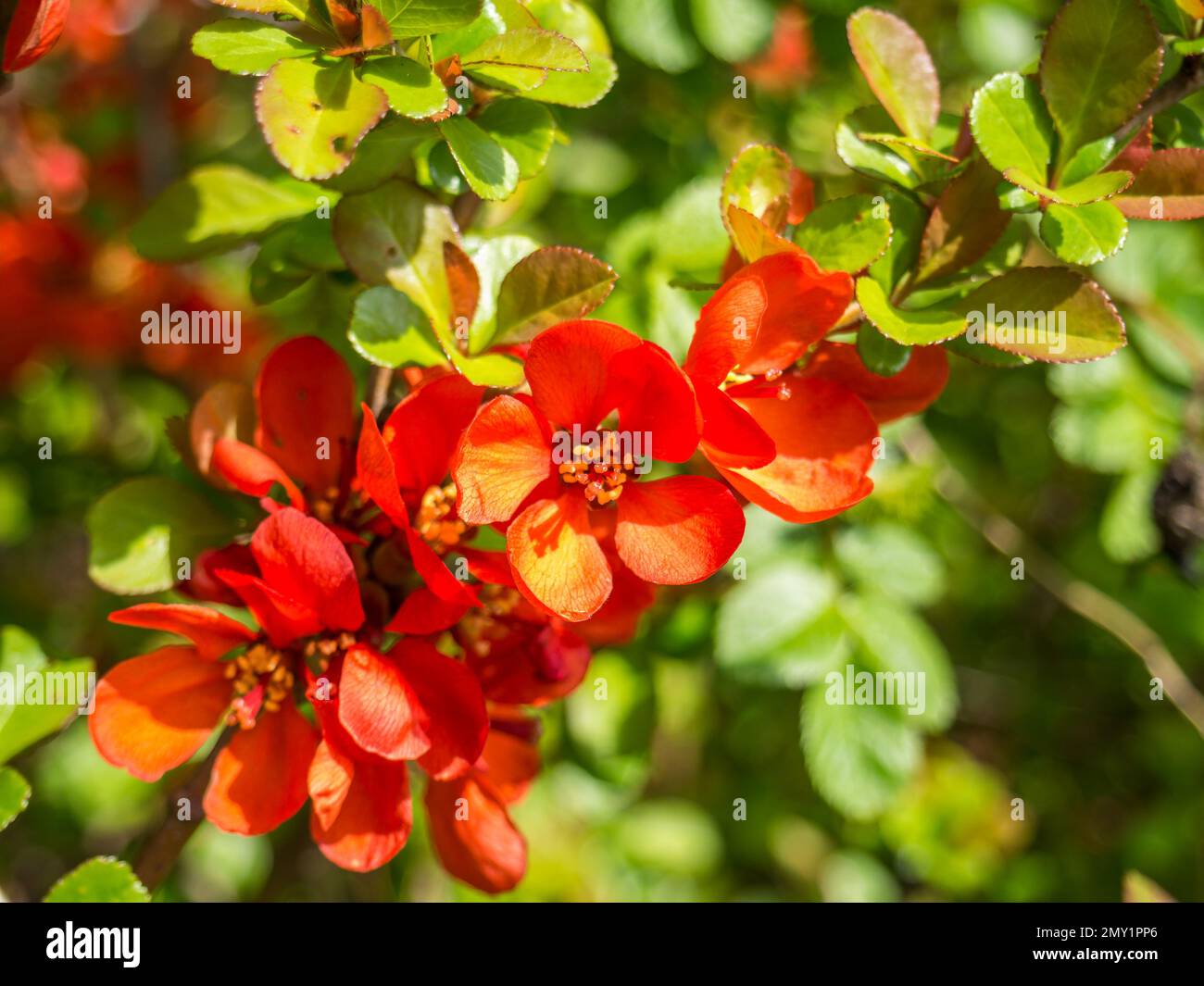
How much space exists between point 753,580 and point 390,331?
0.83 metres

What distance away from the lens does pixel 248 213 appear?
3.86ft

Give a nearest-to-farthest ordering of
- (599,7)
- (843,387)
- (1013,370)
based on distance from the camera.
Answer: (843,387) → (599,7) → (1013,370)

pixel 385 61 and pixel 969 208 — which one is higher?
pixel 385 61

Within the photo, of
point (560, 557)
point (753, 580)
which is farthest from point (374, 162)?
point (753, 580)

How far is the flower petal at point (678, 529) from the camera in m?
0.85

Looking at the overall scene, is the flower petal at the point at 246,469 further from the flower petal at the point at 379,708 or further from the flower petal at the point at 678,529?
the flower petal at the point at 678,529

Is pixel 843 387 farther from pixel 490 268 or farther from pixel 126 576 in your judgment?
pixel 126 576

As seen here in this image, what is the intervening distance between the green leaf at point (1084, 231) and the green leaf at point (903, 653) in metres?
0.77

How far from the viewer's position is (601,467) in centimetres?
91

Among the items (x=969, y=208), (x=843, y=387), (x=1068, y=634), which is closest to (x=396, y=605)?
(x=843, y=387)

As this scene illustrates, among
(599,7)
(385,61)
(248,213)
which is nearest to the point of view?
(385,61)

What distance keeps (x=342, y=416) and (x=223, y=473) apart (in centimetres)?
13

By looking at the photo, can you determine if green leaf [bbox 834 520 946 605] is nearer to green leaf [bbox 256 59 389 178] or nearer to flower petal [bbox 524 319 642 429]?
flower petal [bbox 524 319 642 429]

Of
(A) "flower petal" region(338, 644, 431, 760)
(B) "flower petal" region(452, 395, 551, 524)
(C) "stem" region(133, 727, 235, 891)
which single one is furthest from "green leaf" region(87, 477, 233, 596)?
(B) "flower petal" region(452, 395, 551, 524)
